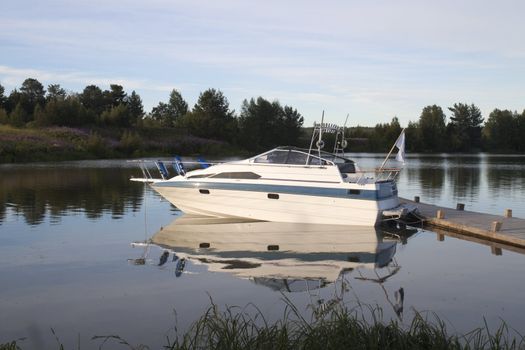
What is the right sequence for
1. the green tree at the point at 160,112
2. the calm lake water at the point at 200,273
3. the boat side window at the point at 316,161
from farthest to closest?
the green tree at the point at 160,112 → the boat side window at the point at 316,161 → the calm lake water at the point at 200,273

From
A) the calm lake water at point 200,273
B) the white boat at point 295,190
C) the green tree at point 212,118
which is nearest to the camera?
the calm lake water at point 200,273

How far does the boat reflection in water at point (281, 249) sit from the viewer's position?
12.3 meters

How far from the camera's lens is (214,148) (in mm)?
75750

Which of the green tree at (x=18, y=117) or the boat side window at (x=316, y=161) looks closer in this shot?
the boat side window at (x=316, y=161)

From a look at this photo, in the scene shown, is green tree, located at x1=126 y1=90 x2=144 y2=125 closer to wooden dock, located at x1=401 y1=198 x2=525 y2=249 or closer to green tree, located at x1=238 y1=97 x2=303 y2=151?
green tree, located at x1=238 y1=97 x2=303 y2=151

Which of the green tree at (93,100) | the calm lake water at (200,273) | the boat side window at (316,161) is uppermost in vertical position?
the green tree at (93,100)

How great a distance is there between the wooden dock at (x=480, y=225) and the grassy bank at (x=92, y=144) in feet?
128

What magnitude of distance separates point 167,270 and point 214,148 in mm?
63419

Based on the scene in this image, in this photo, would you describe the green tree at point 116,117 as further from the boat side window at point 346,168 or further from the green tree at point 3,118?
the boat side window at point 346,168

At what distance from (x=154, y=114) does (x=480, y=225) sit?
316 feet

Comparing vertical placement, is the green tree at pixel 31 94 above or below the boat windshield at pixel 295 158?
above

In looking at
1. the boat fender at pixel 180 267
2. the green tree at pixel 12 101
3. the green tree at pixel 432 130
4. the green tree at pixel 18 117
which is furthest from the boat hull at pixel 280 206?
A: the green tree at pixel 432 130

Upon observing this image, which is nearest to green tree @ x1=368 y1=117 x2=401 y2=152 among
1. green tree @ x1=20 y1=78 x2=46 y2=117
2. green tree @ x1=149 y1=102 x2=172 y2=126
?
green tree @ x1=149 y1=102 x2=172 y2=126

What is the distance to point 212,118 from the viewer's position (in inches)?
3469
